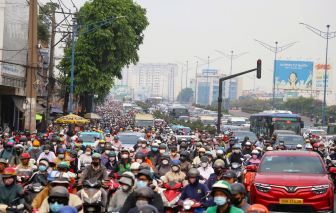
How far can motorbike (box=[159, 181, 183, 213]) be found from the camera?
28.1 ft

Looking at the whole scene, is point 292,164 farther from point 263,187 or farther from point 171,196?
point 171,196

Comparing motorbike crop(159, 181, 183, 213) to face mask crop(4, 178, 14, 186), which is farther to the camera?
motorbike crop(159, 181, 183, 213)

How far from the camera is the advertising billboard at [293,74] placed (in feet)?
292

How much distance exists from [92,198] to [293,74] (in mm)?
85848

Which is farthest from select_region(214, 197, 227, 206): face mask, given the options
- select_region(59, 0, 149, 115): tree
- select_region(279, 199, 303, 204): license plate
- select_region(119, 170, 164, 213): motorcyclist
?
select_region(59, 0, 149, 115): tree

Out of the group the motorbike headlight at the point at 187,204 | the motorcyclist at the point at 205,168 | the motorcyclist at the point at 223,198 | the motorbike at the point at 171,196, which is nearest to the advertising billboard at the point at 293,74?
the motorcyclist at the point at 205,168

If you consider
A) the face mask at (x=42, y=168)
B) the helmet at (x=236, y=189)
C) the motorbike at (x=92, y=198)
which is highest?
the helmet at (x=236, y=189)

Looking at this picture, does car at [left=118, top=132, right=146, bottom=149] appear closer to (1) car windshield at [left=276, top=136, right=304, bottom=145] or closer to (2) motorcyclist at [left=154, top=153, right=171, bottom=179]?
(1) car windshield at [left=276, top=136, right=304, bottom=145]

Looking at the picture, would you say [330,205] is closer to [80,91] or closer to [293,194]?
[293,194]

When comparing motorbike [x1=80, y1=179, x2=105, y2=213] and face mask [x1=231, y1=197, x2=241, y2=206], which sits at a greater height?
face mask [x1=231, y1=197, x2=241, y2=206]

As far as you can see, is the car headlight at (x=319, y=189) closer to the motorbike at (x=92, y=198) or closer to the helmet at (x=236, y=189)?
the helmet at (x=236, y=189)

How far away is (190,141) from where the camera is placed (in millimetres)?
24266

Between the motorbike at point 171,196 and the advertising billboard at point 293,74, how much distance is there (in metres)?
82.3

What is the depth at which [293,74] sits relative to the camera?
90.1 metres
